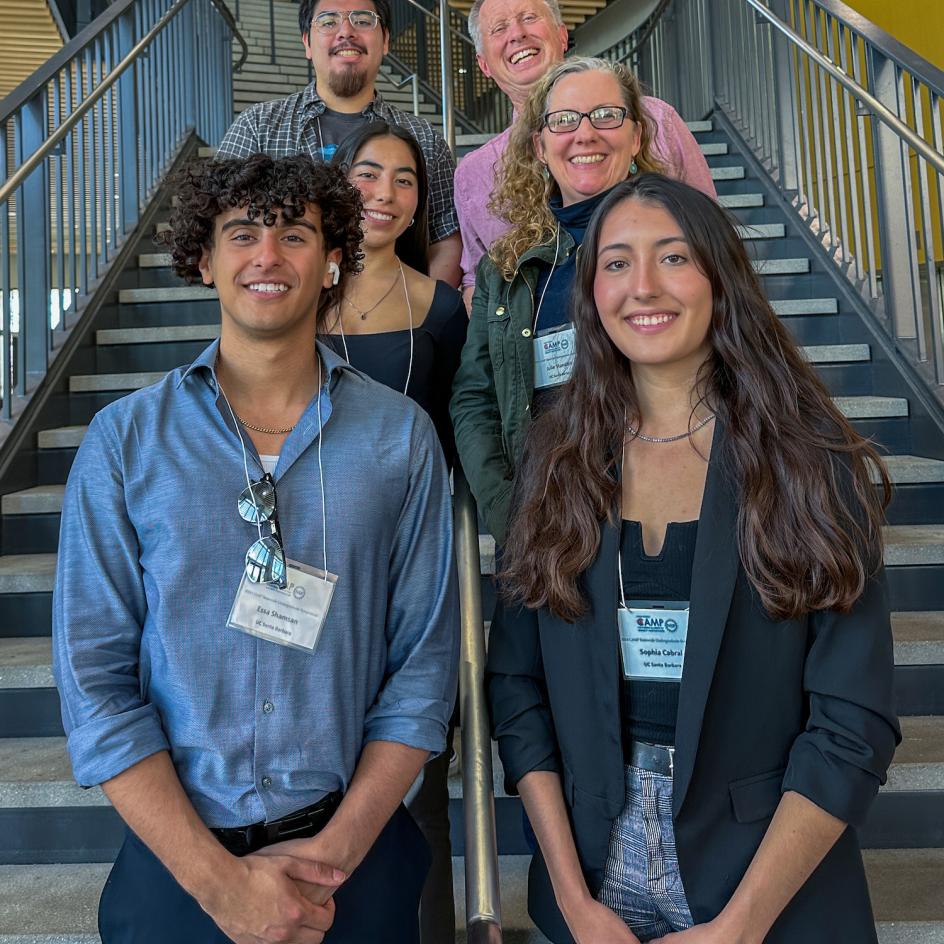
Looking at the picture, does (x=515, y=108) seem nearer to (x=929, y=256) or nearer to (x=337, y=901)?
(x=929, y=256)

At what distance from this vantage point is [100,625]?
1248 mm

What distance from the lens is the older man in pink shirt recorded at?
212cm

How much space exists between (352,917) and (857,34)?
146 inches

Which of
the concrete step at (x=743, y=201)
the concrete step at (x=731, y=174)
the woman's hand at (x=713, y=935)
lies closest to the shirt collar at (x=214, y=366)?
the woman's hand at (x=713, y=935)

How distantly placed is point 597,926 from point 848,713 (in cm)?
42

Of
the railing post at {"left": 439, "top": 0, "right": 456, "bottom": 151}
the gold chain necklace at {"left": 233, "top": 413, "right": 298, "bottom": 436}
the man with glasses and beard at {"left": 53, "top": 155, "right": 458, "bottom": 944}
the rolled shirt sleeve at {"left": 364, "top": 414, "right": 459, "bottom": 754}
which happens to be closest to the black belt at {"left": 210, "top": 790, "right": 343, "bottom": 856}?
the man with glasses and beard at {"left": 53, "top": 155, "right": 458, "bottom": 944}

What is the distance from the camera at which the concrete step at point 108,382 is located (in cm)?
A: 338

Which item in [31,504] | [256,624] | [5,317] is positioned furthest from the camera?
[5,317]

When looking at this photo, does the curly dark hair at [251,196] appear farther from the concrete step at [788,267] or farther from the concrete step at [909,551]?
the concrete step at [788,267]

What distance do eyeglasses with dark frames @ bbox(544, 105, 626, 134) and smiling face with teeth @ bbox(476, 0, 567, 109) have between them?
850 mm

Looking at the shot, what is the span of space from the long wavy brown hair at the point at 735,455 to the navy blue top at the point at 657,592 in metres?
0.06

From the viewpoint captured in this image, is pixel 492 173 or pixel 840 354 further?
pixel 840 354

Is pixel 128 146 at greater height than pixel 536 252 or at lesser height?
greater

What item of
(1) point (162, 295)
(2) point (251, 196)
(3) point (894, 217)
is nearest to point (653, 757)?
(2) point (251, 196)
